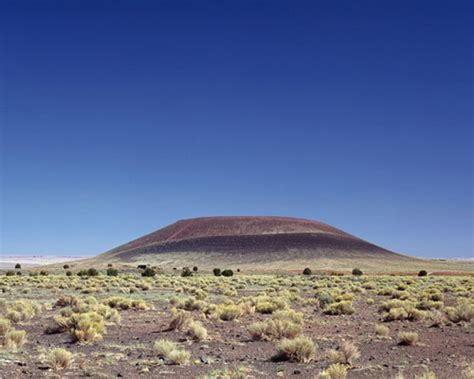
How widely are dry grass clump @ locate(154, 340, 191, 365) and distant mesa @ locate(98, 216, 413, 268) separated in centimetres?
12564

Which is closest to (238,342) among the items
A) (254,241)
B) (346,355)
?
(346,355)

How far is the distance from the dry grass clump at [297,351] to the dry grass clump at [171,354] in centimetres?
248

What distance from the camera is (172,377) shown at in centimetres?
1216

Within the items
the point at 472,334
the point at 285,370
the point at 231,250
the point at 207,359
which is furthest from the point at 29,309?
the point at 231,250

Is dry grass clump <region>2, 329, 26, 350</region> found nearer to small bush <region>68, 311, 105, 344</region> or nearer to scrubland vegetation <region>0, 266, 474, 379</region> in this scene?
scrubland vegetation <region>0, 266, 474, 379</region>

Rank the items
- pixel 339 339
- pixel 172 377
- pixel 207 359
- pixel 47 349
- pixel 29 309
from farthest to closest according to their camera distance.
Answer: pixel 29 309 < pixel 339 339 < pixel 47 349 < pixel 207 359 < pixel 172 377

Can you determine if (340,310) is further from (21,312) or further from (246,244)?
(246,244)

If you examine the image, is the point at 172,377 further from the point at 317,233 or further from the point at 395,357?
the point at 317,233

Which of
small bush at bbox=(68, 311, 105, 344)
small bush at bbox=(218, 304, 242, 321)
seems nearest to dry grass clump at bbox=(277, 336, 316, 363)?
small bush at bbox=(68, 311, 105, 344)

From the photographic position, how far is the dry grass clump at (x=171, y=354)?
1347 centimetres

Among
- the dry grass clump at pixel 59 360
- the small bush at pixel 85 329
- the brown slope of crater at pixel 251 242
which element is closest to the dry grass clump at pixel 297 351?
the dry grass clump at pixel 59 360

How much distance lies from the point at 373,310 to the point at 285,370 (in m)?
15.8

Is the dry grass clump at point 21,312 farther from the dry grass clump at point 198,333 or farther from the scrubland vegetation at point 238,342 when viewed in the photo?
the dry grass clump at point 198,333

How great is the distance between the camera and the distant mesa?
15038cm
